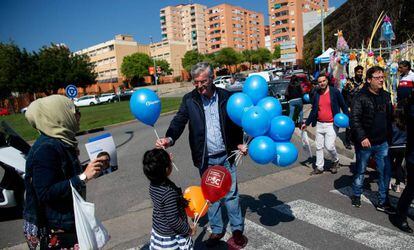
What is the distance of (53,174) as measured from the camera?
7.17 feet

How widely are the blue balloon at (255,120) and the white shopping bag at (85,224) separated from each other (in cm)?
175

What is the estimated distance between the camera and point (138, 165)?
8.03 metres

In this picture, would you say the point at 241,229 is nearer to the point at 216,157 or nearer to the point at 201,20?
the point at 216,157

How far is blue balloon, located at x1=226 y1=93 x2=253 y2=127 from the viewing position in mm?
3463

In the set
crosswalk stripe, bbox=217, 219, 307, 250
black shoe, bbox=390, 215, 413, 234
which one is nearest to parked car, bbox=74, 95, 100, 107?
crosswalk stripe, bbox=217, 219, 307, 250

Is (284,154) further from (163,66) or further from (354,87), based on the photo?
(163,66)

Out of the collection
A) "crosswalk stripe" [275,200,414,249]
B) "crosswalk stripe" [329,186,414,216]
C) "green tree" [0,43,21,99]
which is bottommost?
"crosswalk stripe" [329,186,414,216]

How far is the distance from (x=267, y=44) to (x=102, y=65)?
7528 cm

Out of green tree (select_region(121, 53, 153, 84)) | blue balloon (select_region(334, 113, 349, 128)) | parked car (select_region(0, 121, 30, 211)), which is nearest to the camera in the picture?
parked car (select_region(0, 121, 30, 211))

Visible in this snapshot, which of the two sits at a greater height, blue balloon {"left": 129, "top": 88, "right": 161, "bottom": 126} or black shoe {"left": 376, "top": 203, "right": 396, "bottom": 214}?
blue balloon {"left": 129, "top": 88, "right": 161, "bottom": 126}

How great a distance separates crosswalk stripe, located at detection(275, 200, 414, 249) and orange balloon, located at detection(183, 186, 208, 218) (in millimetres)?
1847

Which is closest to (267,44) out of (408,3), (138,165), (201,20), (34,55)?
(201,20)

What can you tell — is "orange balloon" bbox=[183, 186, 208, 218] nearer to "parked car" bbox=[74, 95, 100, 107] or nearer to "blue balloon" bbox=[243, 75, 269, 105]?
"blue balloon" bbox=[243, 75, 269, 105]

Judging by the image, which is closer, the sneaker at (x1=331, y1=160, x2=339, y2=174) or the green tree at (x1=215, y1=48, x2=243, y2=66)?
the sneaker at (x1=331, y1=160, x2=339, y2=174)
